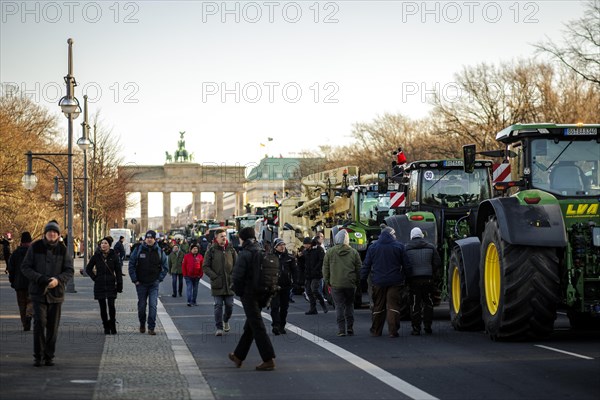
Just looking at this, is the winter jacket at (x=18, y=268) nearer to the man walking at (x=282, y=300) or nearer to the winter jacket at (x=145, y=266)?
the winter jacket at (x=145, y=266)

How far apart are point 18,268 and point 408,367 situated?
31.7 ft

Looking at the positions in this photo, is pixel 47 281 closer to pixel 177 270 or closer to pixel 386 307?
pixel 386 307

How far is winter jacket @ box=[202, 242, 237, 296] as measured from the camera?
20547 millimetres

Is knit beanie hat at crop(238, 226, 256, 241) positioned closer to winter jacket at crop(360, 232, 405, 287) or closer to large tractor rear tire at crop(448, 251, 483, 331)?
winter jacket at crop(360, 232, 405, 287)

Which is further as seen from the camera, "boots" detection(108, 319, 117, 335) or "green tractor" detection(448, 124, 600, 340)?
"boots" detection(108, 319, 117, 335)

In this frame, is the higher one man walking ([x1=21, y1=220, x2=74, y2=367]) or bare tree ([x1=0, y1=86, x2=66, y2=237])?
bare tree ([x1=0, y1=86, x2=66, y2=237])

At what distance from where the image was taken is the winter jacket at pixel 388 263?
754 inches

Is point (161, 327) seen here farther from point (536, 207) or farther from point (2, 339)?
point (536, 207)

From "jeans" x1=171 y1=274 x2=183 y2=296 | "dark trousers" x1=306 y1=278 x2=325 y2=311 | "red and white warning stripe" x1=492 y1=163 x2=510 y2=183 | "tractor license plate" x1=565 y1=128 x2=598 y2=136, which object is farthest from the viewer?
"jeans" x1=171 y1=274 x2=183 y2=296

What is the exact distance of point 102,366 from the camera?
48.5 ft

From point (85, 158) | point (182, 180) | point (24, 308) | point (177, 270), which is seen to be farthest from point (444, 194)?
point (182, 180)

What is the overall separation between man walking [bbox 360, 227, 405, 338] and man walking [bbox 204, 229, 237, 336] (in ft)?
8.18

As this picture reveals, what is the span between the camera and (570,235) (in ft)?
54.0

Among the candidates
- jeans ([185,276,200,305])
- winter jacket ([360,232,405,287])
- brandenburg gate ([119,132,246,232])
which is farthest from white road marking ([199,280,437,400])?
brandenburg gate ([119,132,246,232])
